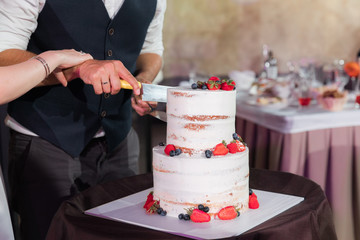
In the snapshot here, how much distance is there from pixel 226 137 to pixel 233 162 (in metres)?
0.08

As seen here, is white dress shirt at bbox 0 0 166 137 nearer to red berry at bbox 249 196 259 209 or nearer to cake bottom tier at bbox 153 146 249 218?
cake bottom tier at bbox 153 146 249 218

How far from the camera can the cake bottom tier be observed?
1.27 m

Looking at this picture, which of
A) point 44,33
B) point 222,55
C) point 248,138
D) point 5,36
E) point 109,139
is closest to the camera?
point 5,36

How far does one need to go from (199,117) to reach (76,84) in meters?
0.65

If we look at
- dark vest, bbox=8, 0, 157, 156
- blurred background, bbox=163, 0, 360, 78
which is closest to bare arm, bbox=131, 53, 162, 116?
dark vest, bbox=8, 0, 157, 156

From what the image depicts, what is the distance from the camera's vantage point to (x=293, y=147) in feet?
8.44

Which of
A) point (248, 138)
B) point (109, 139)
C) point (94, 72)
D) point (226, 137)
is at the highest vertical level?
point (94, 72)

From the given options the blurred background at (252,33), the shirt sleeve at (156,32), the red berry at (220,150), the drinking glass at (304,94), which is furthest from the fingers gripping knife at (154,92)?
the blurred background at (252,33)

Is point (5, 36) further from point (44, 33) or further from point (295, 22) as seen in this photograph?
point (295, 22)

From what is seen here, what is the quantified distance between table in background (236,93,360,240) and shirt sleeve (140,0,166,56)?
84 centimetres

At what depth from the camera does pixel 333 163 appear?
8.57 ft

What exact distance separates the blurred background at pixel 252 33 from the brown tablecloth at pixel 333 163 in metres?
2.20

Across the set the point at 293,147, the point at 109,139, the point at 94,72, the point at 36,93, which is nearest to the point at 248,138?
the point at 293,147

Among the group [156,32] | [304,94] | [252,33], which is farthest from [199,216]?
[252,33]
